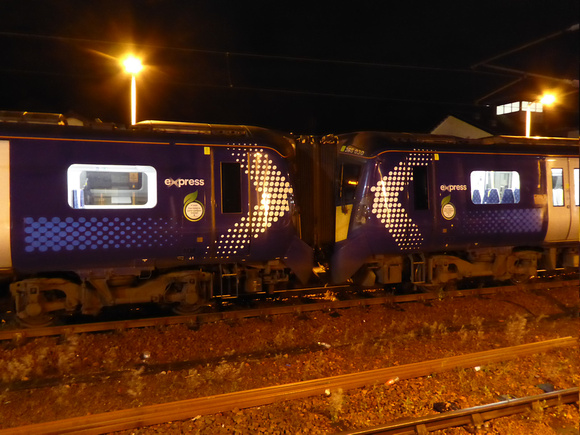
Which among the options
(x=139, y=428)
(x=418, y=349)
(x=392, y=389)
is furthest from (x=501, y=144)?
(x=139, y=428)

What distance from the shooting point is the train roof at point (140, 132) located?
6483mm

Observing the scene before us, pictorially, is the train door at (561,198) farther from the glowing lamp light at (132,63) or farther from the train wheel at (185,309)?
the glowing lamp light at (132,63)

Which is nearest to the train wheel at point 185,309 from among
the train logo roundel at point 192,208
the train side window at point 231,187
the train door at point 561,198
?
the train logo roundel at point 192,208

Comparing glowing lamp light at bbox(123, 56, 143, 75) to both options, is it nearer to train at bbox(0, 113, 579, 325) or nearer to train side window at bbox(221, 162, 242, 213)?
train at bbox(0, 113, 579, 325)

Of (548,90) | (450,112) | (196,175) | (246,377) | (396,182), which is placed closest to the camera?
(246,377)

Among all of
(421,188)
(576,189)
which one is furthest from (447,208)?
(576,189)

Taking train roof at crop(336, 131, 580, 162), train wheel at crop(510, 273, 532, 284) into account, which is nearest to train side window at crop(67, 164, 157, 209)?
train roof at crop(336, 131, 580, 162)

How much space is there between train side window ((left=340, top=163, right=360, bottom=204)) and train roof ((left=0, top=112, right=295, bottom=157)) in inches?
50.1

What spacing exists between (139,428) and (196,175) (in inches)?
160

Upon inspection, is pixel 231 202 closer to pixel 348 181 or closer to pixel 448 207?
pixel 348 181

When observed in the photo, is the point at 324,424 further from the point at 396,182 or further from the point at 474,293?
the point at 474,293

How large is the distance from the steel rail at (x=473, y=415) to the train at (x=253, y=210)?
3.96m

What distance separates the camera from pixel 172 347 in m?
6.50

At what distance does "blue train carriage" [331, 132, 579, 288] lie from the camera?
830 centimetres
